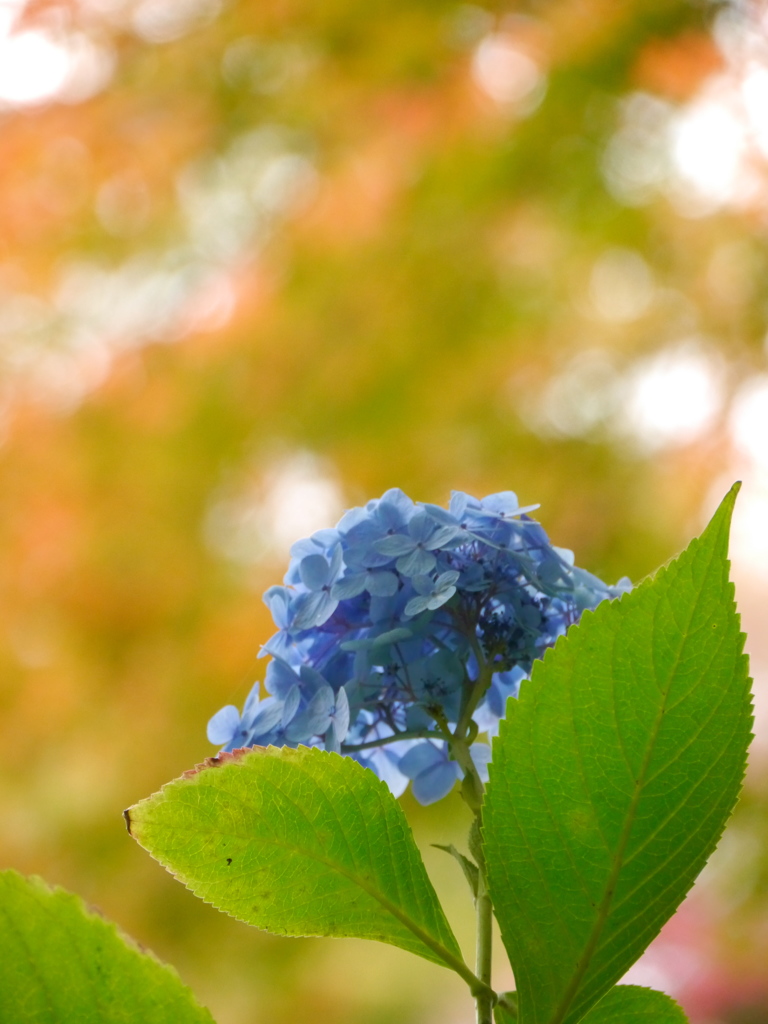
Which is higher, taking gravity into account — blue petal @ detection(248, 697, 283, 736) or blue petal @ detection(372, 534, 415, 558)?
blue petal @ detection(372, 534, 415, 558)

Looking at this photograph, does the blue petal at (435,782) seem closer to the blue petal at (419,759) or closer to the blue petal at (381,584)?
the blue petal at (419,759)

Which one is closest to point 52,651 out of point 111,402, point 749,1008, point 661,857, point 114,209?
point 111,402

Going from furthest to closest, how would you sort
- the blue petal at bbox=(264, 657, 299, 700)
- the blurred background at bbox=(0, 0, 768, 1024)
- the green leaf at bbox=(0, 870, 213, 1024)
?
1. the blurred background at bbox=(0, 0, 768, 1024)
2. the blue petal at bbox=(264, 657, 299, 700)
3. the green leaf at bbox=(0, 870, 213, 1024)

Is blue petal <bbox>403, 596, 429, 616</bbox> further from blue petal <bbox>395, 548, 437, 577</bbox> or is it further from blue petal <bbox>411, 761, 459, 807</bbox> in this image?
blue petal <bbox>411, 761, 459, 807</bbox>

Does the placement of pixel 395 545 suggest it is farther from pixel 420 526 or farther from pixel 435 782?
pixel 435 782

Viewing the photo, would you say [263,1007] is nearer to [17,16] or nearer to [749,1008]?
[749,1008]

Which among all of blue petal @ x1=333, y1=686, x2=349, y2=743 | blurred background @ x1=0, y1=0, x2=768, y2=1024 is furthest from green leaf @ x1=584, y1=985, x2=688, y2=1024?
blurred background @ x1=0, y1=0, x2=768, y2=1024

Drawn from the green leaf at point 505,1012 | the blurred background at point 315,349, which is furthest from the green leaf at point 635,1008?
the blurred background at point 315,349
